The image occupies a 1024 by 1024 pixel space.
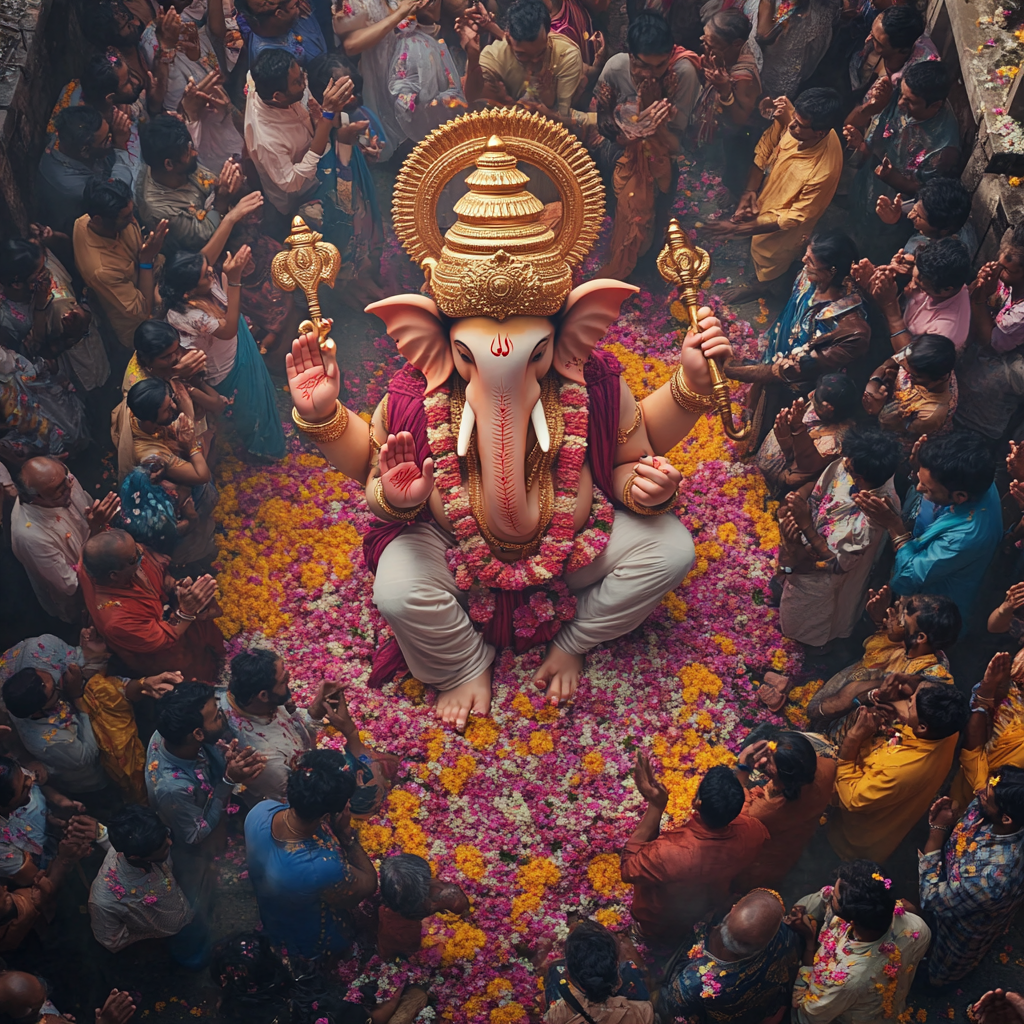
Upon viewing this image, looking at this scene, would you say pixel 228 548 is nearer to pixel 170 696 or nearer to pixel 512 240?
pixel 170 696

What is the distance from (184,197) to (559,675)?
3.97 meters

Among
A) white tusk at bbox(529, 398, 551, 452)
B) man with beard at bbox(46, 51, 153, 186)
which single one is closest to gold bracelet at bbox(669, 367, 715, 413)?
white tusk at bbox(529, 398, 551, 452)

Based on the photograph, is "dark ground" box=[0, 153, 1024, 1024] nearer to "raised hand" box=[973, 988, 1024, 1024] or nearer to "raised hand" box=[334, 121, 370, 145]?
"raised hand" box=[973, 988, 1024, 1024]

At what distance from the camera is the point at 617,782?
652 centimetres

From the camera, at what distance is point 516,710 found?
6836 millimetres

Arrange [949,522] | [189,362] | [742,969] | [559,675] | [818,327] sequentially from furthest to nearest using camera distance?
1. [818,327]
2. [559,675]
3. [189,362]
4. [949,522]
5. [742,969]

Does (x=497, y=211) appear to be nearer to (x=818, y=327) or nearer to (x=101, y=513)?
(x=818, y=327)

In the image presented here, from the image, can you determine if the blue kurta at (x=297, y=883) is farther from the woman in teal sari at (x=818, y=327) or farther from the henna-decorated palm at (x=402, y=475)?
the woman in teal sari at (x=818, y=327)

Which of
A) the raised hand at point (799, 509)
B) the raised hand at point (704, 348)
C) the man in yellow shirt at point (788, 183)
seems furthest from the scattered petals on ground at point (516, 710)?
the raised hand at point (704, 348)

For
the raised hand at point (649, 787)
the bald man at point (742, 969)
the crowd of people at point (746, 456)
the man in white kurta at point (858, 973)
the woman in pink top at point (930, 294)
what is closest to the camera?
the bald man at point (742, 969)

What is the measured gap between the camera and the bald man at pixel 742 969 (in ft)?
15.7

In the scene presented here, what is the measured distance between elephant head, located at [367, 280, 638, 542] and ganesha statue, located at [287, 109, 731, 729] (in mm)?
10

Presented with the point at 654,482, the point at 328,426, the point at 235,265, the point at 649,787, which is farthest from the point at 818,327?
the point at 235,265

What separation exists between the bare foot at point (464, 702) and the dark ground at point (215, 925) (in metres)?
1.33
